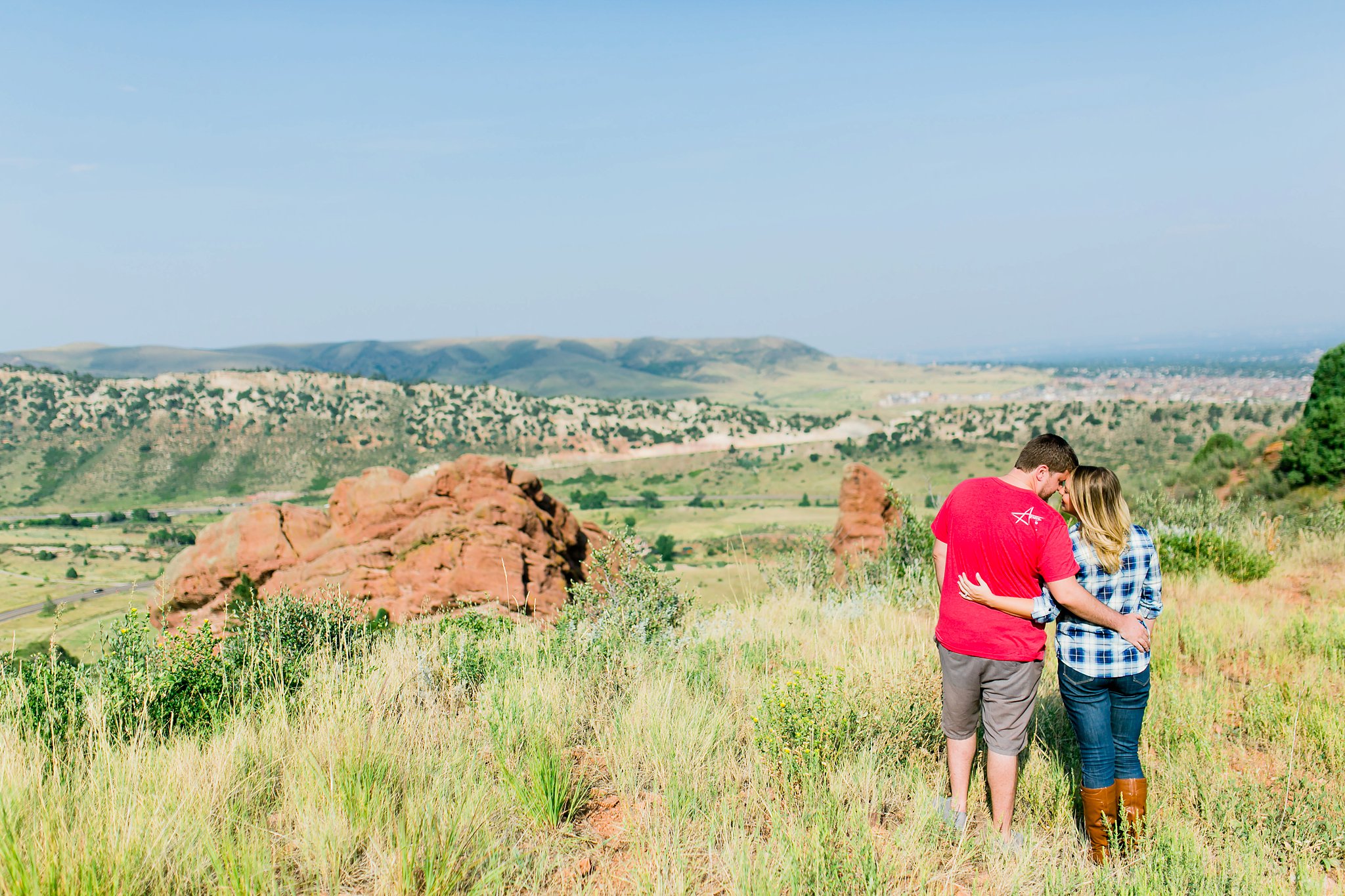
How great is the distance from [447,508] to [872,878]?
10895 mm

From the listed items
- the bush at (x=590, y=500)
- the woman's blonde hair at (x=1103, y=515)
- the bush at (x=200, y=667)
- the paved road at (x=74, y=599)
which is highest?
the woman's blonde hair at (x=1103, y=515)

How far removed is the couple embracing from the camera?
347cm

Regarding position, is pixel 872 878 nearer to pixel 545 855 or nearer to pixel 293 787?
pixel 545 855

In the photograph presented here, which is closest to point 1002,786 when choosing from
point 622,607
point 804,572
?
point 622,607

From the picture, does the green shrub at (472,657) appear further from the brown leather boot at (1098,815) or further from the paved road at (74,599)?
the paved road at (74,599)

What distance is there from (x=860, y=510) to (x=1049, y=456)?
14478 mm

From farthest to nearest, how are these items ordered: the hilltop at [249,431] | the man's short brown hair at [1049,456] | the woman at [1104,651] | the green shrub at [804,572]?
the hilltop at [249,431]
the green shrub at [804,572]
the man's short brown hair at [1049,456]
the woman at [1104,651]

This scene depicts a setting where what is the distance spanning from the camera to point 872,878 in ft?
9.27

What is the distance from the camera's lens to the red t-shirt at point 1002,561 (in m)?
3.47

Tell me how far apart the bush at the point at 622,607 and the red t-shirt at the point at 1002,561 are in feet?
8.32

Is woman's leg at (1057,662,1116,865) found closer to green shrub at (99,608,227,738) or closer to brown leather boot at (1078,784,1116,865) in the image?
brown leather boot at (1078,784,1116,865)

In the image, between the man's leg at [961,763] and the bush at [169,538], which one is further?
the bush at [169,538]

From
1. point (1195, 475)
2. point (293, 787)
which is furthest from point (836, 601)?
point (1195, 475)

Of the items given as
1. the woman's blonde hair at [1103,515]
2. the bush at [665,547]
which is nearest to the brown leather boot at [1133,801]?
the woman's blonde hair at [1103,515]
